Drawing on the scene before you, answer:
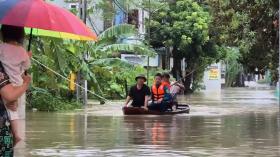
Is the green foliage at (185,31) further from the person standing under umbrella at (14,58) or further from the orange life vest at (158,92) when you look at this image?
the person standing under umbrella at (14,58)

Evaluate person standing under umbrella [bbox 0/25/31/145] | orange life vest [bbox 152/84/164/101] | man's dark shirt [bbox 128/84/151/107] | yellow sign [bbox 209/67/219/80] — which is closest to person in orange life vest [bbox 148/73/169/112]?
orange life vest [bbox 152/84/164/101]

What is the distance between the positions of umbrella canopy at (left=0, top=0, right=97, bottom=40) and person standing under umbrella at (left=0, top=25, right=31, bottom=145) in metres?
0.11

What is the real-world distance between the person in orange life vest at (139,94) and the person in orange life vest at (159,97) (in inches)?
21.8

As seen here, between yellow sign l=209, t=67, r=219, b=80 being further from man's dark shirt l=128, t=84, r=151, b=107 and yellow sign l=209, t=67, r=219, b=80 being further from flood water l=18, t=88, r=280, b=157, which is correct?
flood water l=18, t=88, r=280, b=157

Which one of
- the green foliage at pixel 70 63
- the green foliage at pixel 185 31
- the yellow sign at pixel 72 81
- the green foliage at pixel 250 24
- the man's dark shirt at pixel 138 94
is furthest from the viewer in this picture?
the green foliage at pixel 185 31

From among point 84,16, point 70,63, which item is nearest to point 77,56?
point 70,63

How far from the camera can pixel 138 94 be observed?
19625mm

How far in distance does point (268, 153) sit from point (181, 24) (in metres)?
29.8

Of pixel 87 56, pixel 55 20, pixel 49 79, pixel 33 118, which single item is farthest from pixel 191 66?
pixel 55 20

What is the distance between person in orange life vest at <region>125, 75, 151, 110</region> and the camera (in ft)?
63.1

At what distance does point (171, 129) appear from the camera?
15.1m

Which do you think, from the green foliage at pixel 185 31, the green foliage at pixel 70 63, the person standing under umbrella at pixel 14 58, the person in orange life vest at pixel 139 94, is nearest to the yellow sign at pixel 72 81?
the green foliage at pixel 70 63

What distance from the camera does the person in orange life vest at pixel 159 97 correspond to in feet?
66.8

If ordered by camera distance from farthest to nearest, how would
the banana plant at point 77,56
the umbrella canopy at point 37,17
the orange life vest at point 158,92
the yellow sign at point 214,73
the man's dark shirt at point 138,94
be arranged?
the yellow sign at point 214,73, the banana plant at point 77,56, the orange life vest at point 158,92, the man's dark shirt at point 138,94, the umbrella canopy at point 37,17
